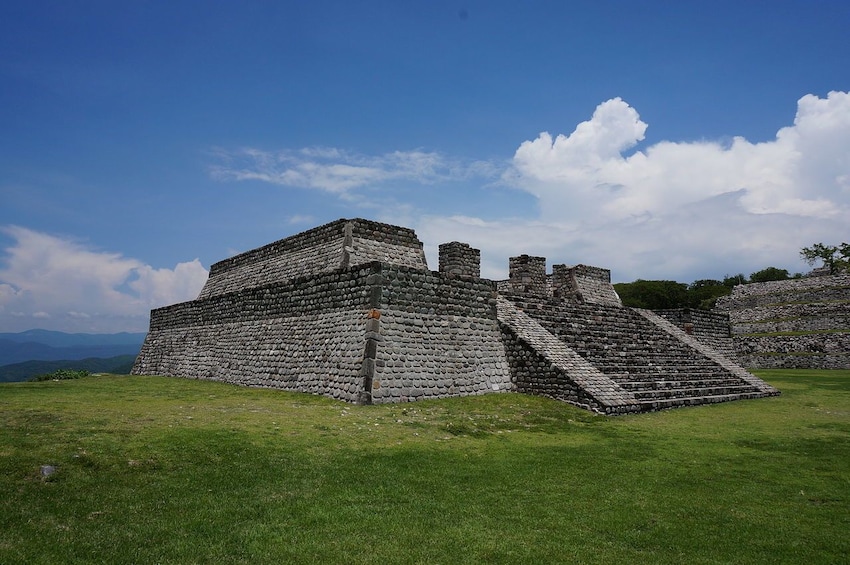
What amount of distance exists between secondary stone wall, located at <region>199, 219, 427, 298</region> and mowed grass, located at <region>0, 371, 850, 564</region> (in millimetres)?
10193

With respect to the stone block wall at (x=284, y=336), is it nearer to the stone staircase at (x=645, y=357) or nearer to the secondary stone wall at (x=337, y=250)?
the secondary stone wall at (x=337, y=250)

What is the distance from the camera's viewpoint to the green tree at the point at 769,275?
8031 centimetres

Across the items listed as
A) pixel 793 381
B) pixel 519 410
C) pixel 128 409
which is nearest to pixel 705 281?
pixel 793 381

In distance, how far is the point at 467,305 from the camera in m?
16.8

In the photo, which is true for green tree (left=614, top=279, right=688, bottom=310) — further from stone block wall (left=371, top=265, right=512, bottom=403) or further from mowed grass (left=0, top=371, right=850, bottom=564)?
mowed grass (left=0, top=371, right=850, bottom=564)

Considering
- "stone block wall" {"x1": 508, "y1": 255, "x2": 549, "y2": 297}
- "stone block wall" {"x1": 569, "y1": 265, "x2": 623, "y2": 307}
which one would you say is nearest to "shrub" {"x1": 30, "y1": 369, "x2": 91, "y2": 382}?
"stone block wall" {"x1": 508, "y1": 255, "x2": 549, "y2": 297}

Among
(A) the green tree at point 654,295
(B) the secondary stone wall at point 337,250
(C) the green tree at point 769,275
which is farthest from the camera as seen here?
(C) the green tree at point 769,275

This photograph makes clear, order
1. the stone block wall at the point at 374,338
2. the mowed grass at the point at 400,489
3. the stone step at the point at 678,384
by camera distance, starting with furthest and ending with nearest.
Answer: the stone step at the point at 678,384 → the stone block wall at the point at 374,338 → the mowed grass at the point at 400,489

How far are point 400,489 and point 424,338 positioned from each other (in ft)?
27.4

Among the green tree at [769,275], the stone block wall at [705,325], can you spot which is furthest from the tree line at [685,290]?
the stone block wall at [705,325]

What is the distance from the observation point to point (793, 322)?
143 feet

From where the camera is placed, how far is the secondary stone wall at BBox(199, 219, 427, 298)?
21.3 metres

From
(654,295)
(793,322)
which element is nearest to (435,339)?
(793,322)

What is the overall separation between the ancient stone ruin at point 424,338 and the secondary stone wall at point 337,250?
64 mm
